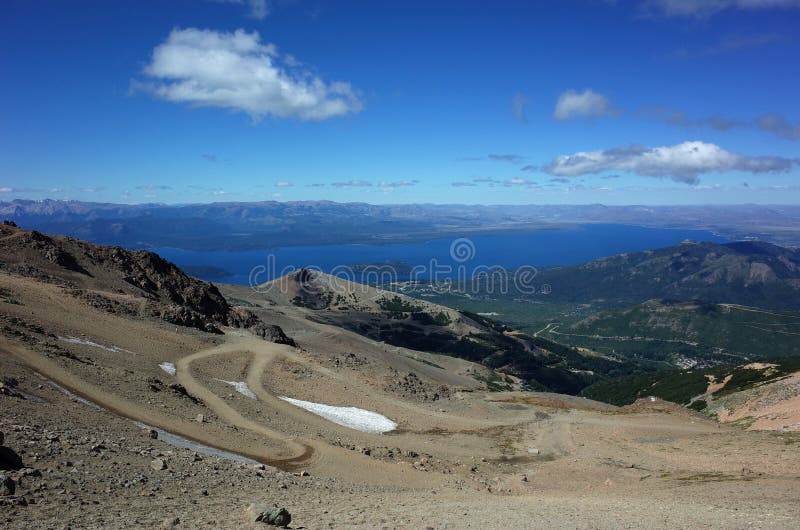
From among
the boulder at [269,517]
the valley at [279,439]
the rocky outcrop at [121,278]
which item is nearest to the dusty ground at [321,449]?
the valley at [279,439]

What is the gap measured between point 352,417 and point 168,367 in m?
13.9

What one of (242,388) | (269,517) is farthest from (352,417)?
(269,517)

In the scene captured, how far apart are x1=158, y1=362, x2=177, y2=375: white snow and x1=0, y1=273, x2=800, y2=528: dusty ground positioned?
727mm

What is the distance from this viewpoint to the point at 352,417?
118 ft

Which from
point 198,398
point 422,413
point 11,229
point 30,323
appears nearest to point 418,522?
point 198,398

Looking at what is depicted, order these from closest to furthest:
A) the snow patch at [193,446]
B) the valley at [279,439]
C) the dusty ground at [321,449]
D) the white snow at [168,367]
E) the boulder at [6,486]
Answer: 1. the boulder at [6,486]
2. the dusty ground at [321,449]
3. the valley at [279,439]
4. the snow patch at [193,446]
5. the white snow at [168,367]

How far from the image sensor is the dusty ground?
48.9ft

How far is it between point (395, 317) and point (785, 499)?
156m

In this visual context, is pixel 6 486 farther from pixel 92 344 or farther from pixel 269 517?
pixel 92 344

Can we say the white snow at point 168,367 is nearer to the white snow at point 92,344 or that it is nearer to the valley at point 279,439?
the valley at point 279,439

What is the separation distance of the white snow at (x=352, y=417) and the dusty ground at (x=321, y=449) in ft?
4.17

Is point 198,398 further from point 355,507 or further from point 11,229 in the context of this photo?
point 11,229

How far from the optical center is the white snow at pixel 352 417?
34625 millimetres

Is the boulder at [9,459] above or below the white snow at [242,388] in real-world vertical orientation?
above
